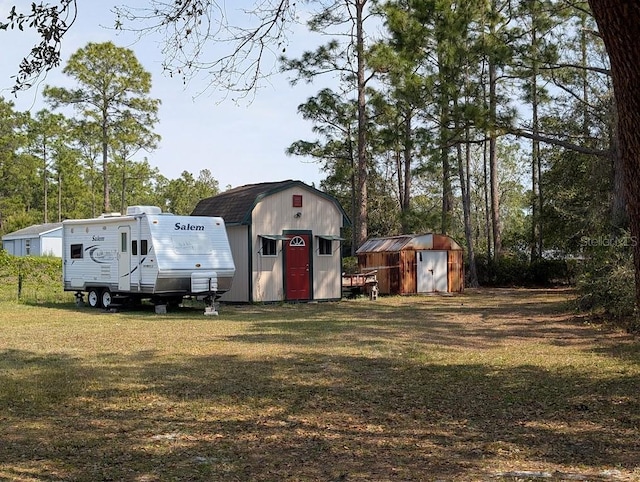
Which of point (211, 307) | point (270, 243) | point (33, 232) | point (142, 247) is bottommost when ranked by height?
point (211, 307)

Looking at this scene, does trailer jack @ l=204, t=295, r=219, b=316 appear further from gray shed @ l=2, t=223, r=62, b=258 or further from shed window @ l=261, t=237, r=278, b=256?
gray shed @ l=2, t=223, r=62, b=258

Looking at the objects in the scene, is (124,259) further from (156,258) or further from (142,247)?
(156,258)

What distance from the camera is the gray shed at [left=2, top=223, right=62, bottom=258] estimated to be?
45312mm

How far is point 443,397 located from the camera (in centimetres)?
736

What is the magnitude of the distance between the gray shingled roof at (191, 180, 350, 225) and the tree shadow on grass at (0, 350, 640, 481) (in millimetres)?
11309

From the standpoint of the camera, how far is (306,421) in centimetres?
637

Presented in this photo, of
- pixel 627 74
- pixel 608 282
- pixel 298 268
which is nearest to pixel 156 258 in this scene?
pixel 298 268

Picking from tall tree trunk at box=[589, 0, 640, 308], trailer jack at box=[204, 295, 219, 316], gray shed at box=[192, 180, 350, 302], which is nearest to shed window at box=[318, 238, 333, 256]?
gray shed at box=[192, 180, 350, 302]

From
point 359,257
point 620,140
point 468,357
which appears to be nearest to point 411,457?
point 620,140

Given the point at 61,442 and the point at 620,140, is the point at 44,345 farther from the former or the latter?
the point at 620,140

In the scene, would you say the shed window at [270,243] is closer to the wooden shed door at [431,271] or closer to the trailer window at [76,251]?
the trailer window at [76,251]

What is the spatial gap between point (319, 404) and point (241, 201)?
14742mm

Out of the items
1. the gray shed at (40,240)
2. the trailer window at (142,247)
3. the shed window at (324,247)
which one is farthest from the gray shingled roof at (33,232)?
the trailer window at (142,247)

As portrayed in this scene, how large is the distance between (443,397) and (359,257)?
66.4ft
